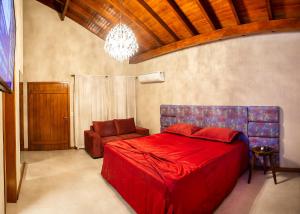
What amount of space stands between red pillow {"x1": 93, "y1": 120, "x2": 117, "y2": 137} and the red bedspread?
175 centimetres

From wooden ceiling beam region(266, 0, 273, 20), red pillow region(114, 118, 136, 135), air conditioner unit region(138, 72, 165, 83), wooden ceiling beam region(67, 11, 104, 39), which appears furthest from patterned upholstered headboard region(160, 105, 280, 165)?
wooden ceiling beam region(67, 11, 104, 39)

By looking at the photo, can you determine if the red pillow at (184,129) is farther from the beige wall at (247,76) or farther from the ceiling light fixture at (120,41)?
the ceiling light fixture at (120,41)

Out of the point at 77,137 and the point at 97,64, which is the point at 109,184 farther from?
the point at 97,64

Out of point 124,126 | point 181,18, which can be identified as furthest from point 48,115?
point 181,18

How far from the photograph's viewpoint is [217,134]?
12.3ft

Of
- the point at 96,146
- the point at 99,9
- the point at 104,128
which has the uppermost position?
the point at 99,9

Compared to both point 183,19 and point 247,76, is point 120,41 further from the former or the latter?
point 247,76

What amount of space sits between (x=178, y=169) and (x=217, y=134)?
1693 millimetres

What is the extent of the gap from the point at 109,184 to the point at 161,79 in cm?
299

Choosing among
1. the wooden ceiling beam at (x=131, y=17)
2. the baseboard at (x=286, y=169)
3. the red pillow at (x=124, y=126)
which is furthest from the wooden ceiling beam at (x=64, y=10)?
the baseboard at (x=286, y=169)

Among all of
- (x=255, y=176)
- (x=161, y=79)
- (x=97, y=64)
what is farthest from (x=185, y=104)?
(x=97, y=64)

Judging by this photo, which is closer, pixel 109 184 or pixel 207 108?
pixel 109 184

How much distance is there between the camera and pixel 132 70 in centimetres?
658

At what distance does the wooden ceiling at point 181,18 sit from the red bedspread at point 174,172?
2.11 m
